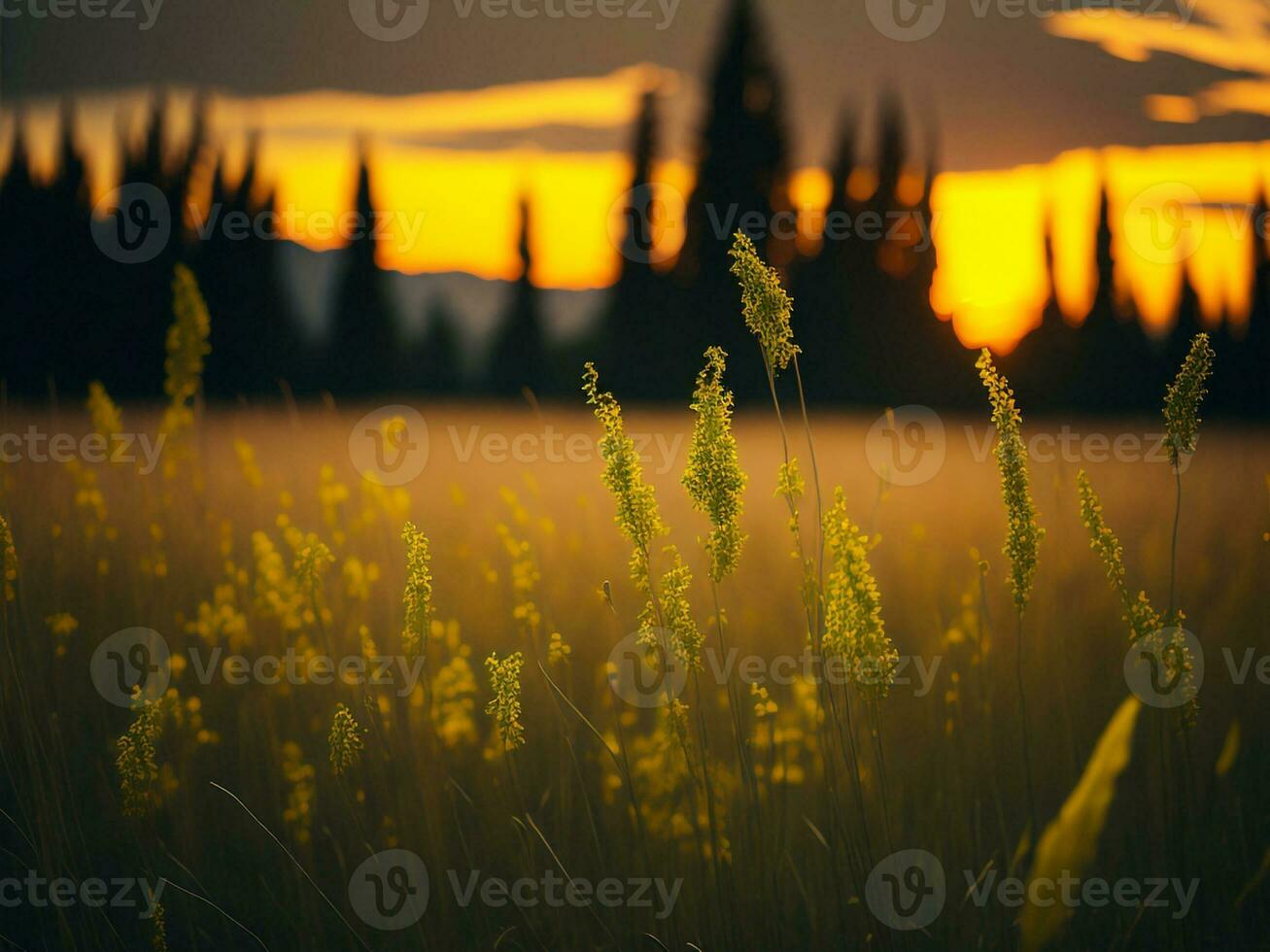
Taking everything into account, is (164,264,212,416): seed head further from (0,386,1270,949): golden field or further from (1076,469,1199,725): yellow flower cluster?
(1076,469,1199,725): yellow flower cluster

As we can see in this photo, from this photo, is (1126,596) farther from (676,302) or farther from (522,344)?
(522,344)

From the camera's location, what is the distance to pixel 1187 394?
5.60 feet

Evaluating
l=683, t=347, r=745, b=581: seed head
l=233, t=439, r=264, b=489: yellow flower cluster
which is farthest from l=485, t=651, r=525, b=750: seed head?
l=233, t=439, r=264, b=489: yellow flower cluster

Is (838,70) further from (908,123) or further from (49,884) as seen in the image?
(49,884)

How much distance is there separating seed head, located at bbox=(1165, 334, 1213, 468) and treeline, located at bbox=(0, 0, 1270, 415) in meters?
0.76

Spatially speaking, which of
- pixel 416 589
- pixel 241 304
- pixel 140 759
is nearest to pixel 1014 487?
pixel 416 589

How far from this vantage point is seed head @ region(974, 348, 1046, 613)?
164cm

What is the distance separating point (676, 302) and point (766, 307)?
104cm

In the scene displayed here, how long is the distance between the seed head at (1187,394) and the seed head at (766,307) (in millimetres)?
811

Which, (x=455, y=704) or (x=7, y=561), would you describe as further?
(x=7, y=561)

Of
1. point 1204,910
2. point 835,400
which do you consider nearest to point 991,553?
point 835,400

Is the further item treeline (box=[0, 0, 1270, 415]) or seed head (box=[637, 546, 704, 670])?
treeline (box=[0, 0, 1270, 415])

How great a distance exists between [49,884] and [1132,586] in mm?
2877

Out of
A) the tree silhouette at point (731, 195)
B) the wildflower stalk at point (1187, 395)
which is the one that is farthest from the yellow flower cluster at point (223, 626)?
the wildflower stalk at point (1187, 395)
